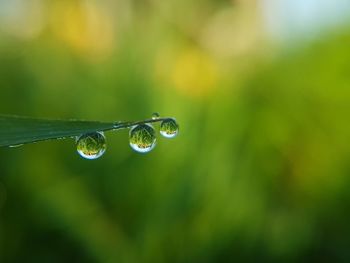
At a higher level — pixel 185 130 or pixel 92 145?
pixel 185 130

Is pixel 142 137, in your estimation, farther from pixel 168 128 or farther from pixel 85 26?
pixel 85 26

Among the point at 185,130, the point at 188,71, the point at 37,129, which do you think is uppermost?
the point at 188,71

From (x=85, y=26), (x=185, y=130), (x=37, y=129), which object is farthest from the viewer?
(x=85, y=26)

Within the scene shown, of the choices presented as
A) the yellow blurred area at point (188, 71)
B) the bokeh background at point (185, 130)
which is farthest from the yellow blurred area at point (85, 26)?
the yellow blurred area at point (188, 71)

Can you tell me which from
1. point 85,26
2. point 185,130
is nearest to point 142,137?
point 185,130

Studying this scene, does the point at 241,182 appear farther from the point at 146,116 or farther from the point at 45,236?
the point at 45,236

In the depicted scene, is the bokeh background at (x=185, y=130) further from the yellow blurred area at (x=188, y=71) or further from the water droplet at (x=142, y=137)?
the water droplet at (x=142, y=137)

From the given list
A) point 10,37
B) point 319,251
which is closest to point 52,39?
point 10,37
